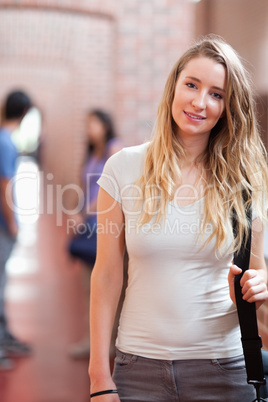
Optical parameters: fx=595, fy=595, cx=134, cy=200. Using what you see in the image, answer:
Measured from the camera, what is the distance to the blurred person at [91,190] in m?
4.21

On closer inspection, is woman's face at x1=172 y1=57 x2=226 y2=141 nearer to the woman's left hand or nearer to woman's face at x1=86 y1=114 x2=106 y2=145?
the woman's left hand

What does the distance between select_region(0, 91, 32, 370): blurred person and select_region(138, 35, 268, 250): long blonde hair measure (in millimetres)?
2529

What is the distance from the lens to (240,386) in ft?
5.13

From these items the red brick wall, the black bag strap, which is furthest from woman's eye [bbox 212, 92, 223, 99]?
the red brick wall

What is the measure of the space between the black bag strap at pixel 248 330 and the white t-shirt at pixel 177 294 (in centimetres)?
4

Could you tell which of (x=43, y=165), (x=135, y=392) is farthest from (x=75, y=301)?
(x=43, y=165)

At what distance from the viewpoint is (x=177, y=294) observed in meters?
1.55

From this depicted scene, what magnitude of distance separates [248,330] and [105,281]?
40 cm

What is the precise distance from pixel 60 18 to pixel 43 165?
52.7 feet

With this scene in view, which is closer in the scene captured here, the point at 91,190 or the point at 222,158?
the point at 222,158

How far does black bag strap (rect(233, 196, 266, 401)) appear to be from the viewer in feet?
4.90

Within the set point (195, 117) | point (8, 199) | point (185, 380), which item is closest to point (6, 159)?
point (8, 199)

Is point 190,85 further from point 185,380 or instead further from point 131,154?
point 185,380

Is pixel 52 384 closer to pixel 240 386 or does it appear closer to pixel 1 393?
pixel 1 393
